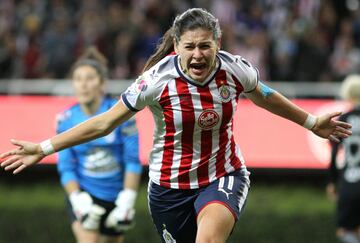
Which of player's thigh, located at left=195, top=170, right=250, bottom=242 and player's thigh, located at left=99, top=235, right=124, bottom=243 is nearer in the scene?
player's thigh, located at left=195, top=170, right=250, bottom=242

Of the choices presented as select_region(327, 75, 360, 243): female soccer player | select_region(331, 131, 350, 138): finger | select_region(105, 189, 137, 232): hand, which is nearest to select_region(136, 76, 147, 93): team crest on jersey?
select_region(331, 131, 350, 138): finger

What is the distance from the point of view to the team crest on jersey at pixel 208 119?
5.58 meters

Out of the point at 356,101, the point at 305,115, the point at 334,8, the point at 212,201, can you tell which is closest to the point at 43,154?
the point at 212,201

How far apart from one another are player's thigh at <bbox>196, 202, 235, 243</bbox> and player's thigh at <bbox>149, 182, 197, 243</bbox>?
265mm

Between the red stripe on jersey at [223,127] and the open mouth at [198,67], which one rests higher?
the open mouth at [198,67]

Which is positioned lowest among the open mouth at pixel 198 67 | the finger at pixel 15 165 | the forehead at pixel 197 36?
the finger at pixel 15 165

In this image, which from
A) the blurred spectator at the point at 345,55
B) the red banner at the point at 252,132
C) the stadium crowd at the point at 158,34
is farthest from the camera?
the stadium crowd at the point at 158,34

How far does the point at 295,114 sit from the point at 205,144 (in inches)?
26.5

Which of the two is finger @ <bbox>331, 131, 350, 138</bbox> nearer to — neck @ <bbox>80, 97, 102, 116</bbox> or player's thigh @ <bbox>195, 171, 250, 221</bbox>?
player's thigh @ <bbox>195, 171, 250, 221</bbox>

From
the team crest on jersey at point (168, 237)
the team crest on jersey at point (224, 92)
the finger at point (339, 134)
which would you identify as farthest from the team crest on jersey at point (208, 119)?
the finger at point (339, 134)

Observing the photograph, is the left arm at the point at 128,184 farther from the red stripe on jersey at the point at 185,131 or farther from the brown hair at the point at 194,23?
the brown hair at the point at 194,23

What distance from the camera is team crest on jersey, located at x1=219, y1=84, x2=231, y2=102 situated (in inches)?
220

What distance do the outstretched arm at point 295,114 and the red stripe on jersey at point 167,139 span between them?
0.56m

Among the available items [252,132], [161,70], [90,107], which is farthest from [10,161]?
[252,132]
